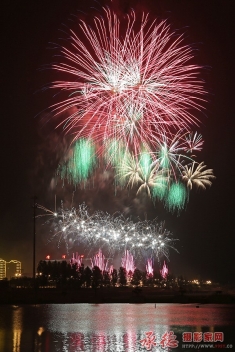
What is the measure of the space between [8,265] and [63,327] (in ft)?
219

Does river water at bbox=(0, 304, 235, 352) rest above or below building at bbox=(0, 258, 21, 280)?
below

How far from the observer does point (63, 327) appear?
Answer: 2294 cm

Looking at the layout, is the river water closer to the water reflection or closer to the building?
the water reflection

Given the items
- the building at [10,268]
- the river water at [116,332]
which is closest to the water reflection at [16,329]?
the river water at [116,332]

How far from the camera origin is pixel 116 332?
821 inches

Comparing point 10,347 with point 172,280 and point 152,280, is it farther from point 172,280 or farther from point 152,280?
point 172,280

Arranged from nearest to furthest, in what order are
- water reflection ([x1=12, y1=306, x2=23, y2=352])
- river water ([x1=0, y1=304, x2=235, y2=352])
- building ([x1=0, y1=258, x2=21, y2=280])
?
river water ([x1=0, y1=304, x2=235, y2=352]), water reflection ([x1=12, y1=306, x2=23, y2=352]), building ([x1=0, y1=258, x2=21, y2=280])

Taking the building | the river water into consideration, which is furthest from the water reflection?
the building

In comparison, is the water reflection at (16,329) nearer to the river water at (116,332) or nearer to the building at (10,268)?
the river water at (116,332)

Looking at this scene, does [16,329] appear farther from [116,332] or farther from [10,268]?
[10,268]

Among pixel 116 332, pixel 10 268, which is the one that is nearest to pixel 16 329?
pixel 116 332

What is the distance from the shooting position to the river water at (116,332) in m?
17.0

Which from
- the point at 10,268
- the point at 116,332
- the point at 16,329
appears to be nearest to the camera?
the point at 116,332

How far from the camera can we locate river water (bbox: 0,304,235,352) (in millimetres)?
17041
